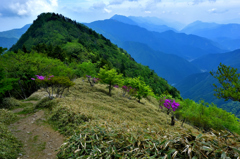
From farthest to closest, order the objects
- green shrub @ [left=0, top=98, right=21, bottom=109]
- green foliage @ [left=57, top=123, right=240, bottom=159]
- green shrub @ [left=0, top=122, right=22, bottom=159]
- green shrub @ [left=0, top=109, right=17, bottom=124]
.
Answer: green shrub @ [left=0, top=98, right=21, bottom=109] → green shrub @ [left=0, top=109, right=17, bottom=124] → green shrub @ [left=0, top=122, right=22, bottom=159] → green foliage @ [left=57, top=123, right=240, bottom=159]

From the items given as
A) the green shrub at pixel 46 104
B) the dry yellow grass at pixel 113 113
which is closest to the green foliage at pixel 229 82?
the dry yellow grass at pixel 113 113

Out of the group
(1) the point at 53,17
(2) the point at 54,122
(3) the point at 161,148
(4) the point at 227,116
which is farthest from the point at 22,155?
(1) the point at 53,17

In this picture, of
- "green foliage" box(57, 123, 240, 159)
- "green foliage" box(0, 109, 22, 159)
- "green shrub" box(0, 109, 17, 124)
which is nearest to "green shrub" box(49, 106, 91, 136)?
"green foliage" box(0, 109, 22, 159)

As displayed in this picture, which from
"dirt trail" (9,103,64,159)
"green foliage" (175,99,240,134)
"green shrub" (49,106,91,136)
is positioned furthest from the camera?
"green foliage" (175,99,240,134)

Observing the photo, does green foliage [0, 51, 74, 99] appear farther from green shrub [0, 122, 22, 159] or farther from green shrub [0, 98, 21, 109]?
green shrub [0, 122, 22, 159]

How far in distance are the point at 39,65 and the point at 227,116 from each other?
46.7 metres

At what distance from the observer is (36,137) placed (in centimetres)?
891

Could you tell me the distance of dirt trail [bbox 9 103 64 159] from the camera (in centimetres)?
732

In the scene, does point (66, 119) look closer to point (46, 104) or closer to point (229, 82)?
point (46, 104)

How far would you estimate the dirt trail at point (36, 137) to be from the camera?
7.32 m

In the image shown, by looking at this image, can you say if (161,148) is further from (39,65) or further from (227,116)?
(227,116)

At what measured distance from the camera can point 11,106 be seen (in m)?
14.8

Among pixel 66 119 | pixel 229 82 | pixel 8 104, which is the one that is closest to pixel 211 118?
pixel 229 82

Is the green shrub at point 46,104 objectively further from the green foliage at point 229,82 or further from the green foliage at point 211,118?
the green foliage at point 211,118
